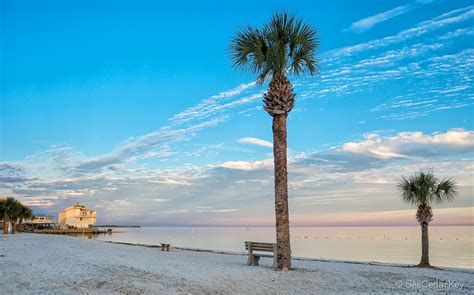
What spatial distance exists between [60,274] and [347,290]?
7.64m

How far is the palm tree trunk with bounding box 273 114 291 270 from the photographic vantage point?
14.9 metres

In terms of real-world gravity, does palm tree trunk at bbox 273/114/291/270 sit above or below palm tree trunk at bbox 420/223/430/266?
above

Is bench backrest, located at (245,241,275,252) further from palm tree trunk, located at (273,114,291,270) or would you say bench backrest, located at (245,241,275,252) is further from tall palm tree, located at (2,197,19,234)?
tall palm tree, located at (2,197,19,234)

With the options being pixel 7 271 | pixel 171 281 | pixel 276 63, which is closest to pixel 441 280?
pixel 171 281

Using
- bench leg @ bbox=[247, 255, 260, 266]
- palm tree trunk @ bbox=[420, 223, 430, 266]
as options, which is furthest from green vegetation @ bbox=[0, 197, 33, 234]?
palm tree trunk @ bbox=[420, 223, 430, 266]

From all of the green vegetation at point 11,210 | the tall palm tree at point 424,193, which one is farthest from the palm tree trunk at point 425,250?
the green vegetation at point 11,210

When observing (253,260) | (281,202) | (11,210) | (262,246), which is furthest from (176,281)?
(11,210)

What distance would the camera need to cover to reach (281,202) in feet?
49.9

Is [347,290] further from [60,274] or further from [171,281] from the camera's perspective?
[60,274]

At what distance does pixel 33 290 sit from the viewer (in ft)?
28.5

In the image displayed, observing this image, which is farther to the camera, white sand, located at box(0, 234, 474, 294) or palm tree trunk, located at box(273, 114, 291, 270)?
palm tree trunk, located at box(273, 114, 291, 270)

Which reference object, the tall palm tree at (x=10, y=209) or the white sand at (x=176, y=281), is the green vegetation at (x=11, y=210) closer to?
the tall palm tree at (x=10, y=209)

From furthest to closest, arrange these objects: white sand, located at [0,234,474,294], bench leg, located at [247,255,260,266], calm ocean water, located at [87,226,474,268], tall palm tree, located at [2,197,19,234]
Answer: tall palm tree, located at [2,197,19,234] → calm ocean water, located at [87,226,474,268] → bench leg, located at [247,255,260,266] → white sand, located at [0,234,474,294]

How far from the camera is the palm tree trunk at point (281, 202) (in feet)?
49.0
